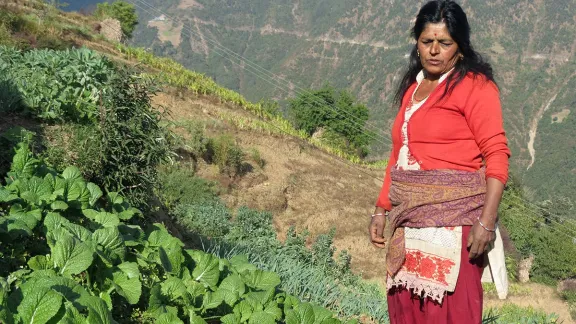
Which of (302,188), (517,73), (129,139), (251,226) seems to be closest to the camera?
(129,139)

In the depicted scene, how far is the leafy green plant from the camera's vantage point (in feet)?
5.17

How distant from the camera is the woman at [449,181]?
2.02 meters

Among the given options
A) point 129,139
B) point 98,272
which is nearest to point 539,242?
point 129,139

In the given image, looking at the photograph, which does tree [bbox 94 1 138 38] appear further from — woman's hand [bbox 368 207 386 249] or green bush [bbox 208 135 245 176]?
woman's hand [bbox 368 207 386 249]

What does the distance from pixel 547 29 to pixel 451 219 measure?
632ft

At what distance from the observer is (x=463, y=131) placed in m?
2.09

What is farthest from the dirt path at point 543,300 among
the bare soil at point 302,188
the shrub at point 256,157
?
the shrub at point 256,157

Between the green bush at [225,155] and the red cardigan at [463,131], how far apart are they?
414 inches

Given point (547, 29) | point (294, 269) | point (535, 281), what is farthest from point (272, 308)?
point (547, 29)

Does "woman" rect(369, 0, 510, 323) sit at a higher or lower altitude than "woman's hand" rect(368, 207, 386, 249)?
higher

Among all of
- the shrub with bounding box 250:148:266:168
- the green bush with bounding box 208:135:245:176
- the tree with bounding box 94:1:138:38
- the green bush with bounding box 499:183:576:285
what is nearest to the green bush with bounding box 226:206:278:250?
the green bush with bounding box 208:135:245:176

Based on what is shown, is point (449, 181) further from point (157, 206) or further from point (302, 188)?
point (302, 188)

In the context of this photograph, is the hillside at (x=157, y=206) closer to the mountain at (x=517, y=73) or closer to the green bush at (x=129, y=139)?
the green bush at (x=129, y=139)

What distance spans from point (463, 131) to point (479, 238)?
40 cm
